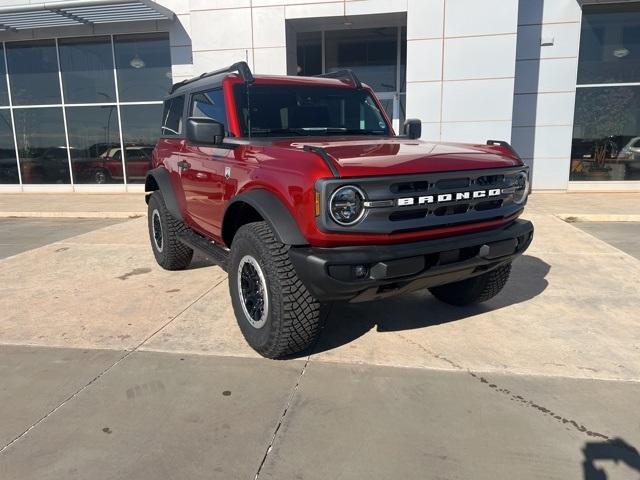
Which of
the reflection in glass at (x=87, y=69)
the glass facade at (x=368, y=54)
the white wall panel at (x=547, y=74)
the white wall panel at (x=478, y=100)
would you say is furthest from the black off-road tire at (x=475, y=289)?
the reflection in glass at (x=87, y=69)

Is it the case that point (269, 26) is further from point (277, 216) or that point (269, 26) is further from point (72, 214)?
point (277, 216)

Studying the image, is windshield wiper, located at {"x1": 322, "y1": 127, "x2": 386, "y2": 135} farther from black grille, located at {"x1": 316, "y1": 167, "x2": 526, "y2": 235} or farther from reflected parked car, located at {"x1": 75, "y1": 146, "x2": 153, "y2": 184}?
reflected parked car, located at {"x1": 75, "y1": 146, "x2": 153, "y2": 184}

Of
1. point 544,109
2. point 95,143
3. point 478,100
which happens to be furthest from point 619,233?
point 95,143

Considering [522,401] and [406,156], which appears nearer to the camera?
[522,401]

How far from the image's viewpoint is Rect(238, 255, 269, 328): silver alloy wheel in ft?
11.1

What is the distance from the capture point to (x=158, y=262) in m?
6.05

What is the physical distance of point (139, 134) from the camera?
558 inches

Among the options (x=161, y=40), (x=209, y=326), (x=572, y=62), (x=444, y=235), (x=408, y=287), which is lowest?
(x=209, y=326)

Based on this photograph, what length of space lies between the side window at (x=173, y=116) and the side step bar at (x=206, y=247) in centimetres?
109

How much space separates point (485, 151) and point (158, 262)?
4.05 meters

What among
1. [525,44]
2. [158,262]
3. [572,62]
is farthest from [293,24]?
[158,262]

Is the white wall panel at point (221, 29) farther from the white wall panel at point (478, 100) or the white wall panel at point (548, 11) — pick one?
the white wall panel at point (548, 11)

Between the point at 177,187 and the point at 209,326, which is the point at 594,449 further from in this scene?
the point at 177,187

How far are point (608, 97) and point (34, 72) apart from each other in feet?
50.7
